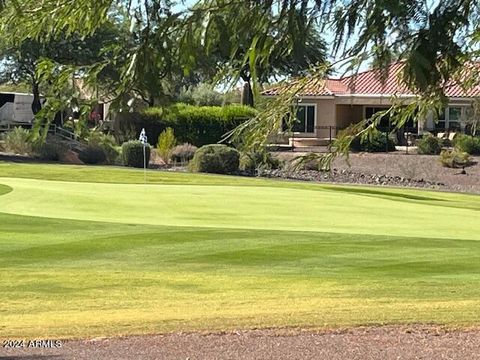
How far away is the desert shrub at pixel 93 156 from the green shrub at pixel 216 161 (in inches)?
229

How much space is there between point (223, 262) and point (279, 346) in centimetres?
729

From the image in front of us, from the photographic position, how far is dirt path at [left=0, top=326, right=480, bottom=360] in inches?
307

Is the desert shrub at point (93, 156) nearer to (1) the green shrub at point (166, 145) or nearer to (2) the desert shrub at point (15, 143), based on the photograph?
(2) the desert shrub at point (15, 143)

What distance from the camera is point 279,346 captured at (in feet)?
27.2

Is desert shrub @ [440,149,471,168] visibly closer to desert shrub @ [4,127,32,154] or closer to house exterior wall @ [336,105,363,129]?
house exterior wall @ [336,105,363,129]

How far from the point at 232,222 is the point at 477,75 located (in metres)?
13.6

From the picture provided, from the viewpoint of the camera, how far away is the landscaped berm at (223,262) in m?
10.2

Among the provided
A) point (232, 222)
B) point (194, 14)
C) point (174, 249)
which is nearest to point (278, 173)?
point (232, 222)

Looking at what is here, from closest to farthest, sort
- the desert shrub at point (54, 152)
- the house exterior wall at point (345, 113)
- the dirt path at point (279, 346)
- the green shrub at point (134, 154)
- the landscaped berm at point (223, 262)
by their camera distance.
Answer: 1. the dirt path at point (279, 346)
2. the landscaped berm at point (223, 262)
3. the green shrub at point (134, 154)
4. the desert shrub at point (54, 152)
5. the house exterior wall at point (345, 113)

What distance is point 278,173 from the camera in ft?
148

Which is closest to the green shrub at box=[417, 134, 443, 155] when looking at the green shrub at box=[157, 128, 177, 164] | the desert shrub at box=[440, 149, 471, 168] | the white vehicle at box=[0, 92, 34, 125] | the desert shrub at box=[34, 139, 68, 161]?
the desert shrub at box=[440, 149, 471, 168]

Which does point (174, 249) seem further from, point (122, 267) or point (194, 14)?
point (194, 14)

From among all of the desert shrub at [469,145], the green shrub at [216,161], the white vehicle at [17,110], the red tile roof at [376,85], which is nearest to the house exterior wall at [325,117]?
the desert shrub at [469,145]

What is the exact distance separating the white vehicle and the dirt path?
5121cm
